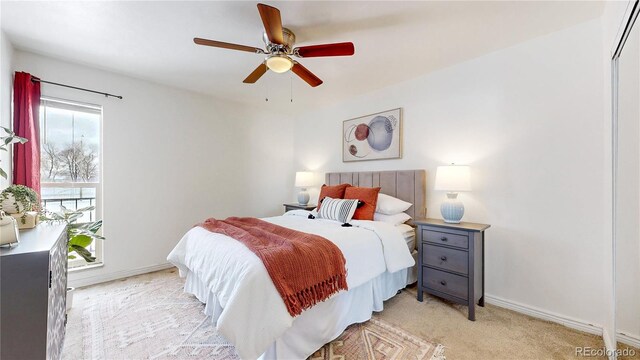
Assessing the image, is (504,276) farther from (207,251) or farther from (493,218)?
(207,251)

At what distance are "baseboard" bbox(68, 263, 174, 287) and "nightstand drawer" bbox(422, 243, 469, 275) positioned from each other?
10.7ft

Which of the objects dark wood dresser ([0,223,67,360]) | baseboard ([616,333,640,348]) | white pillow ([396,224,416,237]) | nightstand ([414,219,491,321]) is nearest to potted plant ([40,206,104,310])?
dark wood dresser ([0,223,67,360])

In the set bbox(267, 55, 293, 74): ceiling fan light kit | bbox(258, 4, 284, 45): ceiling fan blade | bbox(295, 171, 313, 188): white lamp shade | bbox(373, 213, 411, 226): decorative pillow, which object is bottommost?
bbox(373, 213, 411, 226): decorative pillow

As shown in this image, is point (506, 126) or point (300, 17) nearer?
point (300, 17)

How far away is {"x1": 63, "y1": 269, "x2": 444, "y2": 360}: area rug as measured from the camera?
5.60 ft

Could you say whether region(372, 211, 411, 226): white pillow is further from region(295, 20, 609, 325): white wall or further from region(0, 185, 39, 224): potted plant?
region(0, 185, 39, 224): potted plant

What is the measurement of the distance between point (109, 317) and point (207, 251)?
1.12 meters

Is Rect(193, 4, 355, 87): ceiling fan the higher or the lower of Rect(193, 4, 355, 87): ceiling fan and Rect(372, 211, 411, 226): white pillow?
the higher

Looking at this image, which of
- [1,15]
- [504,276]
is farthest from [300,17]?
[504,276]

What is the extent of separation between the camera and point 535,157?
2254 mm

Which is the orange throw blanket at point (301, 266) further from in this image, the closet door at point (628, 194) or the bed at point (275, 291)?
the closet door at point (628, 194)

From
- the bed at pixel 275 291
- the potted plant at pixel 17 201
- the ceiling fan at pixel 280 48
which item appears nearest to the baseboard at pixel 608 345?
the bed at pixel 275 291

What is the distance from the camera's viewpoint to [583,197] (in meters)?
2.03

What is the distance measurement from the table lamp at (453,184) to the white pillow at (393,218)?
0.49 m
